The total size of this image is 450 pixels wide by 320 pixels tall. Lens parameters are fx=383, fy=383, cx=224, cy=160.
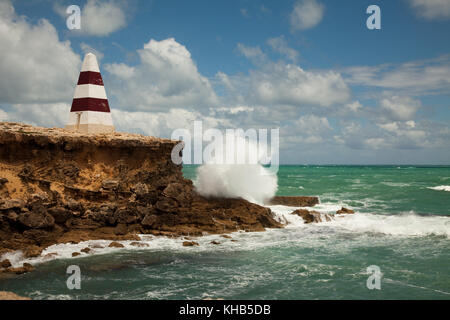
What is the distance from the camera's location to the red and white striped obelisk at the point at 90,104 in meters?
15.3

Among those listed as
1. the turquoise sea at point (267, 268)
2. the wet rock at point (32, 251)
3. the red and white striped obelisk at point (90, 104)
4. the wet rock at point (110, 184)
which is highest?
the red and white striped obelisk at point (90, 104)

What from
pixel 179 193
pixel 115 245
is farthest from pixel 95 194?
pixel 179 193

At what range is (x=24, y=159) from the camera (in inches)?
504

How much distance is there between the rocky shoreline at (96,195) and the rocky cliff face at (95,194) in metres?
0.03

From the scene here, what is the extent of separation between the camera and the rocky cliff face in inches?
462

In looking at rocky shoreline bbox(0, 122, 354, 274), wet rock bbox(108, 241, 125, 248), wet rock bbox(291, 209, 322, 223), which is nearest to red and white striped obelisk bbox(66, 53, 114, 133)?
rocky shoreline bbox(0, 122, 354, 274)

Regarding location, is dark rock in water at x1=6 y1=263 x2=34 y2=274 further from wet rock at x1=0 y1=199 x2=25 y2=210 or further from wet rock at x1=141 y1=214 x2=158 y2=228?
wet rock at x1=141 y1=214 x2=158 y2=228

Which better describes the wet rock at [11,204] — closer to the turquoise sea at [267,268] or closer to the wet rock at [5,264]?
the turquoise sea at [267,268]

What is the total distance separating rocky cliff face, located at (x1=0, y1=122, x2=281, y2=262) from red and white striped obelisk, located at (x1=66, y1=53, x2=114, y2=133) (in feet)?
3.71

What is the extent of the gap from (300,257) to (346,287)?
2568 millimetres

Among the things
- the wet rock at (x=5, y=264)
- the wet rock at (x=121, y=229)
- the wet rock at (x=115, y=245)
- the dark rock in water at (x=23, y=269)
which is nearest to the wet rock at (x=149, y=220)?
the wet rock at (x=121, y=229)

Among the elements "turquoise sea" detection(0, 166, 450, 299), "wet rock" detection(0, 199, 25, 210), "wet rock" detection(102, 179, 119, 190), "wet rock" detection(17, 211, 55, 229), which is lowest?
"turquoise sea" detection(0, 166, 450, 299)
